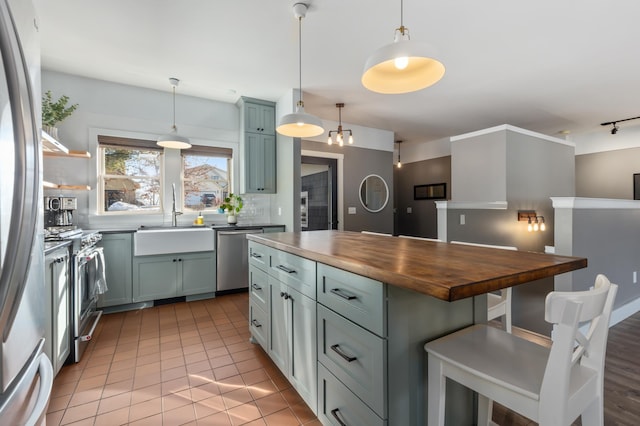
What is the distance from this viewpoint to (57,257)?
1.96 meters

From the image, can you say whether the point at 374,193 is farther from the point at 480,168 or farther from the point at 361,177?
the point at 480,168

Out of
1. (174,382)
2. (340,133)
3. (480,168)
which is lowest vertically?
(174,382)

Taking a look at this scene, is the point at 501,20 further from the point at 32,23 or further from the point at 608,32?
the point at 32,23

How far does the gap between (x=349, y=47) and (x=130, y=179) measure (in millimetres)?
3170

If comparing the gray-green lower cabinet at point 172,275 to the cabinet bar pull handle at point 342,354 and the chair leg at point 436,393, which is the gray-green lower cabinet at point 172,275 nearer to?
the cabinet bar pull handle at point 342,354

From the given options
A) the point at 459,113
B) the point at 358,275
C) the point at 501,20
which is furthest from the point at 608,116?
the point at 358,275

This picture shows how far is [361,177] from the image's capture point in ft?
18.4

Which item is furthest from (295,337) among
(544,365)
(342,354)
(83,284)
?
(83,284)

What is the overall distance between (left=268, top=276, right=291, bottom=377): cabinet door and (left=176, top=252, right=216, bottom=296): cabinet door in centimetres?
205

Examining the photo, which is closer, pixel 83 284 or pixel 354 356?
pixel 354 356

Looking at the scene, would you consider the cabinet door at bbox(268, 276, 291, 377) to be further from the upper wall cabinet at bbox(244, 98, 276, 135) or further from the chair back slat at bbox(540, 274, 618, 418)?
the upper wall cabinet at bbox(244, 98, 276, 135)

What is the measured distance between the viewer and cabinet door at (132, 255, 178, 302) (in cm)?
340

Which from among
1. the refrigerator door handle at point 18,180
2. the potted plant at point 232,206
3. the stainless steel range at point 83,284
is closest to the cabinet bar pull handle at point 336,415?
the refrigerator door handle at point 18,180

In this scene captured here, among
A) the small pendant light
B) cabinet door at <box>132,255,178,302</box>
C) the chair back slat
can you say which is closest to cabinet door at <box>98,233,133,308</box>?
cabinet door at <box>132,255,178,302</box>
